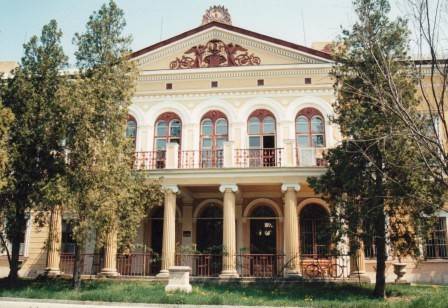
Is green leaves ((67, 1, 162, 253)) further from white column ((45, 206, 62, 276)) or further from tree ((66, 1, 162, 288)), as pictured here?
white column ((45, 206, 62, 276))

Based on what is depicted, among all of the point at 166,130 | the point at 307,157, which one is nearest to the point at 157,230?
the point at 166,130

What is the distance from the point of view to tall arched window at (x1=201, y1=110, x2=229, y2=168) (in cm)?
1909

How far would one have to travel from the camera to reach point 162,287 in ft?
45.8

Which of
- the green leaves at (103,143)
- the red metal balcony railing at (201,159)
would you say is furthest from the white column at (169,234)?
the red metal balcony railing at (201,159)

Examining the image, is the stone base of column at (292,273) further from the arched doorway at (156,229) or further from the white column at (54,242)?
the white column at (54,242)

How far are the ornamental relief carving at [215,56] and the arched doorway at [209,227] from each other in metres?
6.16

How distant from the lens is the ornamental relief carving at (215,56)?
19.7 meters

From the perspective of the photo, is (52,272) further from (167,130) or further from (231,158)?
(231,158)

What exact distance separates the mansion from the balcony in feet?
0.17

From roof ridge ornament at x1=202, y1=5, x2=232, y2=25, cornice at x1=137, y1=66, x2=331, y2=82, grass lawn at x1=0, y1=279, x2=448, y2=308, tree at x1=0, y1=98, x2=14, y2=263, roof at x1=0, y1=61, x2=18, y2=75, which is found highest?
roof ridge ornament at x1=202, y1=5, x2=232, y2=25

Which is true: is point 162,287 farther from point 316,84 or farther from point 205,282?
point 316,84

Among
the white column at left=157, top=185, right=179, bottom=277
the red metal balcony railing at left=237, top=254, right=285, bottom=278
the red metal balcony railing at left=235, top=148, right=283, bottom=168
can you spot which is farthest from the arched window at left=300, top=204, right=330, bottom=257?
the white column at left=157, top=185, right=179, bottom=277

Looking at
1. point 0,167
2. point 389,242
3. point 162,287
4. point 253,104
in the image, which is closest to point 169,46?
point 253,104

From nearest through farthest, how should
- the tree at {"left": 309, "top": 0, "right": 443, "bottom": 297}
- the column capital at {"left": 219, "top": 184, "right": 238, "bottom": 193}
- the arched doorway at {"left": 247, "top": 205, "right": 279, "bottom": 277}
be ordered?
the tree at {"left": 309, "top": 0, "right": 443, "bottom": 297}, the column capital at {"left": 219, "top": 184, "right": 238, "bottom": 193}, the arched doorway at {"left": 247, "top": 205, "right": 279, "bottom": 277}
